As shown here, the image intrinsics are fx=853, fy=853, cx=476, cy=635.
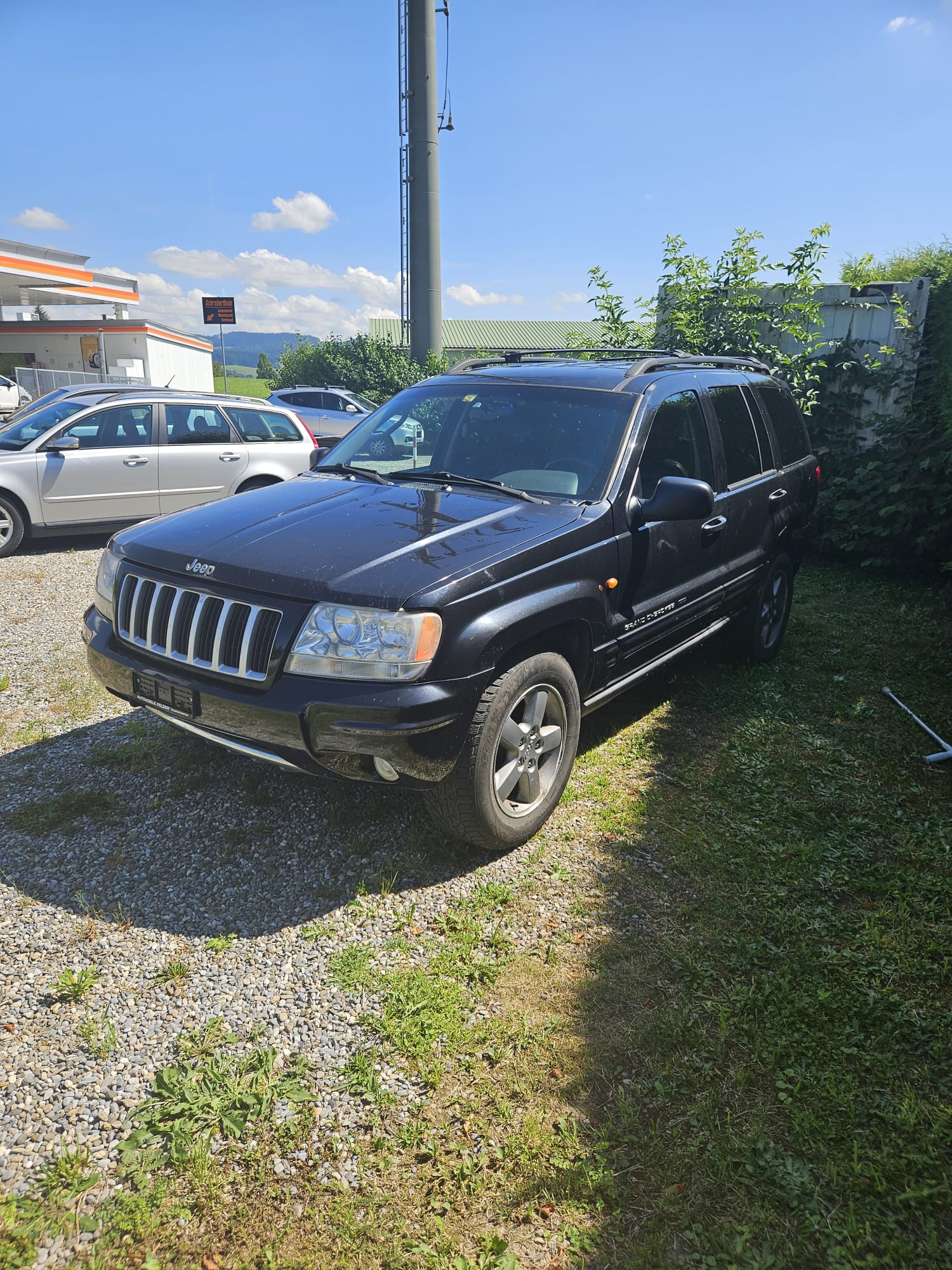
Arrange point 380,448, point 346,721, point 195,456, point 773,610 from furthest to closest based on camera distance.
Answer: point 195,456
point 773,610
point 380,448
point 346,721

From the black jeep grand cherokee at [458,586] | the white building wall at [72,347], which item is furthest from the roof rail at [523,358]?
the white building wall at [72,347]

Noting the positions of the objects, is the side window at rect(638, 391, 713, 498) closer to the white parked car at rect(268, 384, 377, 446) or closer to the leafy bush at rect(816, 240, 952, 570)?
the leafy bush at rect(816, 240, 952, 570)

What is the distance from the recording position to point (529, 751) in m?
3.54

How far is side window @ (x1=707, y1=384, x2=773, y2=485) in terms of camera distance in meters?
4.99

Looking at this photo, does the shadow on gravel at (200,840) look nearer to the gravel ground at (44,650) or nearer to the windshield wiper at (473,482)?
the gravel ground at (44,650)

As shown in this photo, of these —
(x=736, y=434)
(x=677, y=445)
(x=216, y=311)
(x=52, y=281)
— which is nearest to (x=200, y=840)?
(x=677, y=445)

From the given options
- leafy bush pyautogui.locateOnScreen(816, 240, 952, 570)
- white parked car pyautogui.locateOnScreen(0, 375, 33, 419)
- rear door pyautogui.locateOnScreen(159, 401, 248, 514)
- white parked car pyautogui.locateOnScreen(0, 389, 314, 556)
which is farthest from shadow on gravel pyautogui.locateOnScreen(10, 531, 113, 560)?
white parked car pyautogui.locateOnScreen(0, 375, 33, 419)

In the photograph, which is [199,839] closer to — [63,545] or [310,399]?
[63,545]

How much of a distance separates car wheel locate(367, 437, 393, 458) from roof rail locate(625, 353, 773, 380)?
1289mm

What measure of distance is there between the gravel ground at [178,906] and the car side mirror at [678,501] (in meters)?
1.46

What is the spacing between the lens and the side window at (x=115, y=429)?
9.11 metres

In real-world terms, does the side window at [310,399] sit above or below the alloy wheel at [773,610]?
above

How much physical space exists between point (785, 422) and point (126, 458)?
677 cm

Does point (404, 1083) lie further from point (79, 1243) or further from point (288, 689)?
point (288, 689)
